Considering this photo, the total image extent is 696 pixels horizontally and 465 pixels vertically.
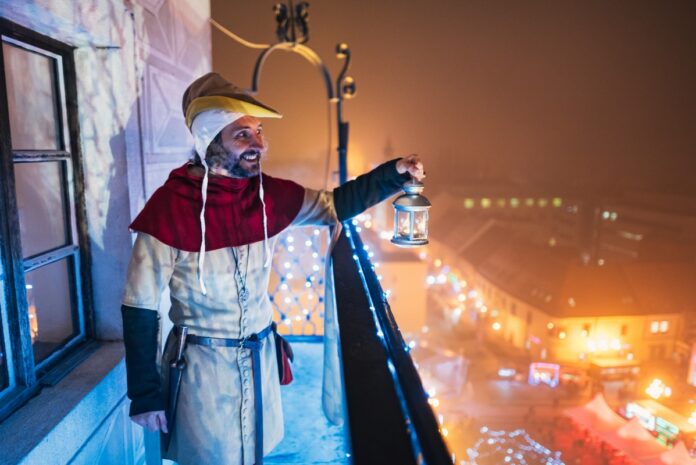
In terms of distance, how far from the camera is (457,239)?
153 feet

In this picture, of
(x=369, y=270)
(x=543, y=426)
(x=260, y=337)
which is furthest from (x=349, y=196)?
(x=543, y=426)

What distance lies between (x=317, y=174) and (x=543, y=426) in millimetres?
21743

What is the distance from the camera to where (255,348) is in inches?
72.5

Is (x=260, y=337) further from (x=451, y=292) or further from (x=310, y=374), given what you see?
(x=451, y=292)

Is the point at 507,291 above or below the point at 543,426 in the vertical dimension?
above

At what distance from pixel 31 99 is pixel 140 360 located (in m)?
1.38

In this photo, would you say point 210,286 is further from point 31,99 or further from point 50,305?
point 31,99

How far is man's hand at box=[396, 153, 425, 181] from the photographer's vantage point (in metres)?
2.05

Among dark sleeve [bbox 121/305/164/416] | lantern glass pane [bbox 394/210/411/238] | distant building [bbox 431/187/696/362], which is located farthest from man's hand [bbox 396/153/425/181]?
distant building [bbox 431/187/696/362]

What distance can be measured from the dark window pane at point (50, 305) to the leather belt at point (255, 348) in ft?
3.28

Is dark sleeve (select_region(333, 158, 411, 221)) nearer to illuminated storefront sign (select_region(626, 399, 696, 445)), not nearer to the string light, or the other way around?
the string light

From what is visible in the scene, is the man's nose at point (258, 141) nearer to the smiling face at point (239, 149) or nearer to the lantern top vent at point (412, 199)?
the smiling face at point (239, 149)

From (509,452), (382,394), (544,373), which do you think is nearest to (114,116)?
(382,394)

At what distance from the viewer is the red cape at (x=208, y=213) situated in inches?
65.8
